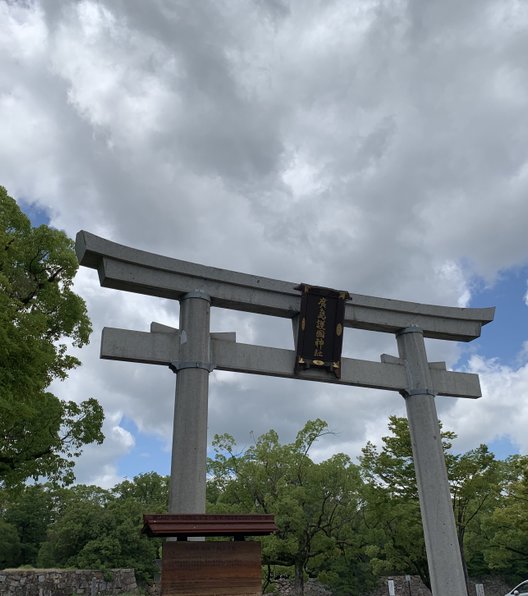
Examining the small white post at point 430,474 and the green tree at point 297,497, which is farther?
the green tree at point 297,497

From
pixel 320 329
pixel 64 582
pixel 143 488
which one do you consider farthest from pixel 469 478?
pixel 143 488

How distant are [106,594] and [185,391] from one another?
21170 millimetres

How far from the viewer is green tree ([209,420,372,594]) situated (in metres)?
19.3

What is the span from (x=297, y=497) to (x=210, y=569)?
1415cm

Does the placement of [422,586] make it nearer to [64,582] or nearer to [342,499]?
[342,499]

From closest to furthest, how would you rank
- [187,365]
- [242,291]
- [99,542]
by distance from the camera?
[187,365] < [242,291] < [99,542]

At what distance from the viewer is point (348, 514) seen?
2069cm

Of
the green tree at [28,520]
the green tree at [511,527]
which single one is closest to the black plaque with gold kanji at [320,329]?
the green tree at [511,527]

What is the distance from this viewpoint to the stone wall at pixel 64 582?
22375 millimetres

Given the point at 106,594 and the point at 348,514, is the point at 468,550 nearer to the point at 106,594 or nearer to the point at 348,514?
the point at 348,514

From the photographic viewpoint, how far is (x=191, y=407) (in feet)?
30.0

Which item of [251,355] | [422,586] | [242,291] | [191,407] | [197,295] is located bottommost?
[422,586]

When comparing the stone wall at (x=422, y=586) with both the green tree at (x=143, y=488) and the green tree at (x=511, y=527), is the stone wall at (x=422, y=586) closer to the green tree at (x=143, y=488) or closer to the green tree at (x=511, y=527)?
the green tree at (x=511, y=527)

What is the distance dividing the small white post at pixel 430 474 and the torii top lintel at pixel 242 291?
22.8 inches
